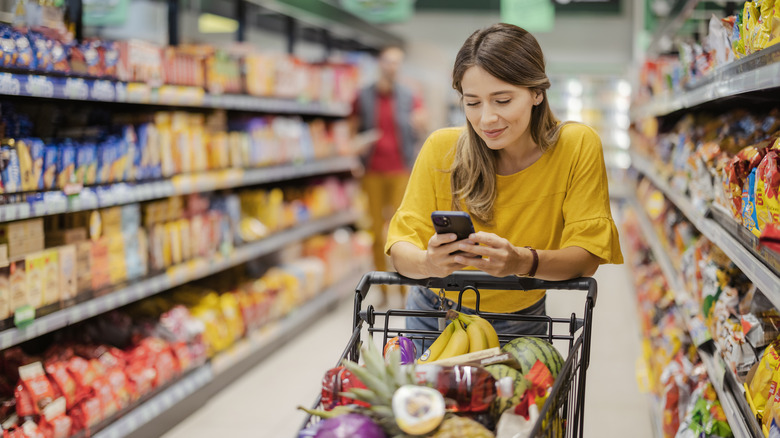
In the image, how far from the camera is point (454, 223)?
1478 mm

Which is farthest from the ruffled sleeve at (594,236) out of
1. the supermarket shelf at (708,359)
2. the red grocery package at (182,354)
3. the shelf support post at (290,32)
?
the shelf support post at (290,32)

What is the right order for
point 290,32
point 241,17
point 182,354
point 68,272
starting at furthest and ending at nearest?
1. point 290,32
2. point 241,17
3. point 182,354
4. point 68,272

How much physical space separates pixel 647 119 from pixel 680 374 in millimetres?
3059

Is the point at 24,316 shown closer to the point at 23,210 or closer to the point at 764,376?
the point at 23,210

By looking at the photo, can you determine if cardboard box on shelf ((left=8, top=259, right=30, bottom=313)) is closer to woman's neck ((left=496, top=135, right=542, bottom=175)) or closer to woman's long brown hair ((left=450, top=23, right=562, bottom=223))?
woman's long brown hair ((left=450, top=23, right=562, bottom=223))

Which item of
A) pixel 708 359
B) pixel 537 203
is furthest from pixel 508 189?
pixel 708 359

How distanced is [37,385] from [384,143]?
12.6ft

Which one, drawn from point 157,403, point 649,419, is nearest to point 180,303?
point 157,403

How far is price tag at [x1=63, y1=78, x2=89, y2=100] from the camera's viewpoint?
2.66m

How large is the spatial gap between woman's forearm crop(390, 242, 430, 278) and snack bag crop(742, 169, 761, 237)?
74 centimetres

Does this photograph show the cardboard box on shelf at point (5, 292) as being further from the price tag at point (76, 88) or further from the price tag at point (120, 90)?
the price tag at point (120, 90)

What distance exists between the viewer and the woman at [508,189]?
1607 mm

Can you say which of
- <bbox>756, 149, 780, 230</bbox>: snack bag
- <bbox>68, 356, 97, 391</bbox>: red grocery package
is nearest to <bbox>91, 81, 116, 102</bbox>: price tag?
<bbox>68, 356, 97, 391</bbox>: red grocery package

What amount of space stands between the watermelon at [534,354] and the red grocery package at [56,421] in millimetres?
1802
